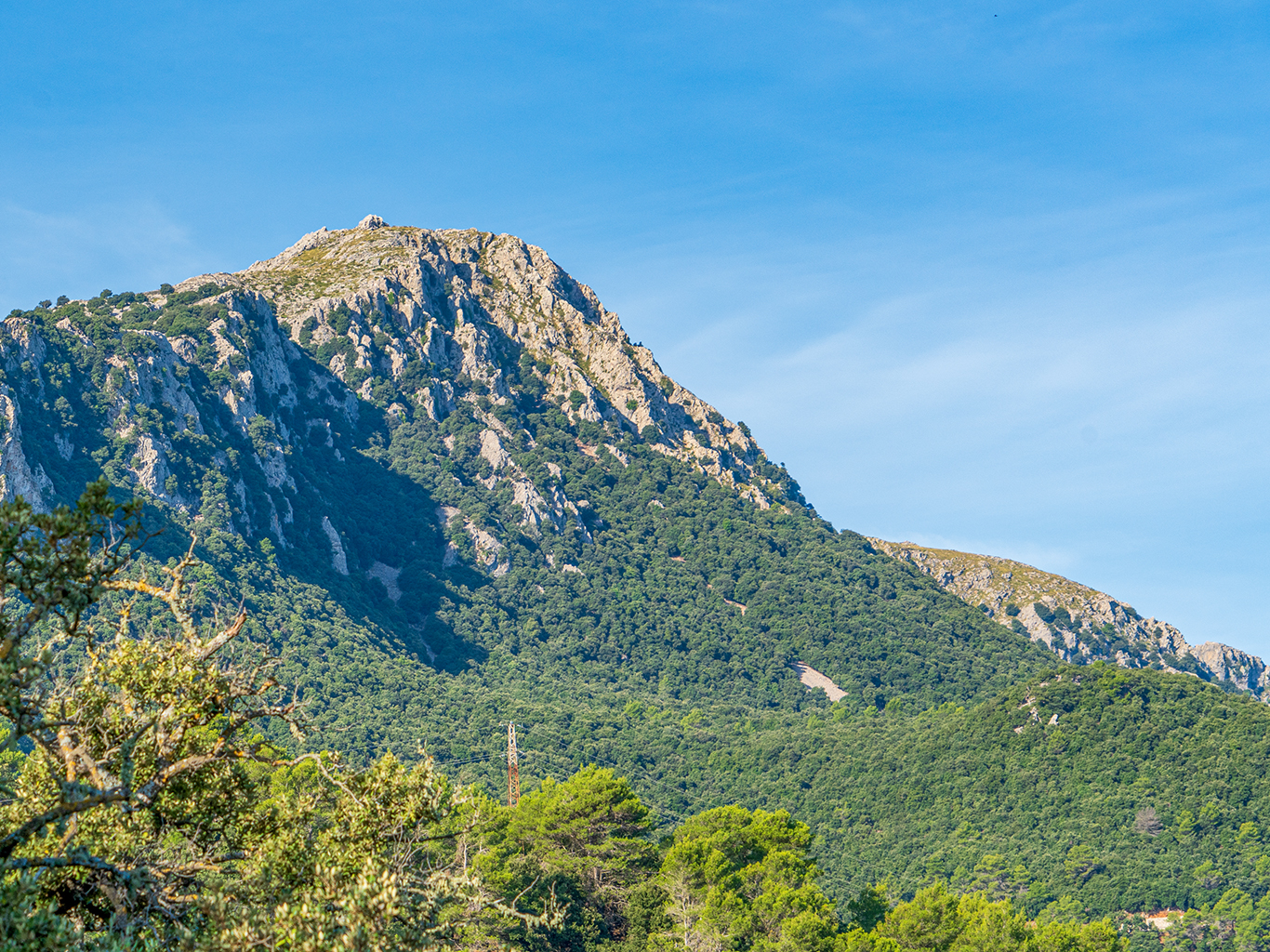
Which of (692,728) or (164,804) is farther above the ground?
(692,728)

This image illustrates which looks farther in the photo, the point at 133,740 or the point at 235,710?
the point at 235,710

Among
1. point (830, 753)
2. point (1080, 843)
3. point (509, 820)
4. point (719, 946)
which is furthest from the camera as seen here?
point (830, 753)

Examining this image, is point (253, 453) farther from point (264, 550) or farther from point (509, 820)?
point (509, 820)

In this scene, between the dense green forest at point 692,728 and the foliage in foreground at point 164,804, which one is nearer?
the foliage in foreground at point 164,804

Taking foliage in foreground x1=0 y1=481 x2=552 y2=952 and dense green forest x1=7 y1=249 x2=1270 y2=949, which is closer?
foliage in foreground x1=0 y1=481 x2=552 y2=952

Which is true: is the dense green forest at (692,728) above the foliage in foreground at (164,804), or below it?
above

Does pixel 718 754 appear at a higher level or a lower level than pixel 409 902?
higher

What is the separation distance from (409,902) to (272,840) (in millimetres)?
2905

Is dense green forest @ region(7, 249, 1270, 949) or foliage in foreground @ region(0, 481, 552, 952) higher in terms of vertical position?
dense green forest @ region(7, 249, 1270, 949)

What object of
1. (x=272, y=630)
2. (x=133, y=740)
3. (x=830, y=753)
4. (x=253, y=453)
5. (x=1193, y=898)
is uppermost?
(x=253, y=453)

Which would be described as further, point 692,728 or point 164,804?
point 692,728

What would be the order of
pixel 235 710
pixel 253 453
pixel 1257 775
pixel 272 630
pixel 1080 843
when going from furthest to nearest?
pixel 253 453 → pixel 272 630 → pixel 1257 775 → pixel 1080 843 → pixel 235 710

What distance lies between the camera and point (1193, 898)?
118812 mm

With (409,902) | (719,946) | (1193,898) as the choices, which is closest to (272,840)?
(409,902)
